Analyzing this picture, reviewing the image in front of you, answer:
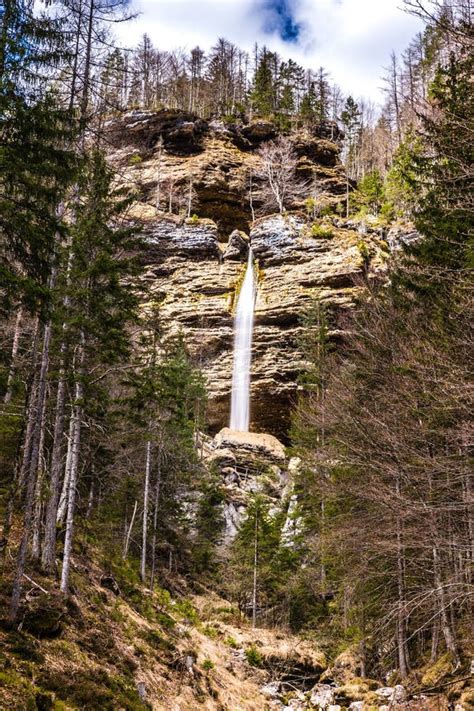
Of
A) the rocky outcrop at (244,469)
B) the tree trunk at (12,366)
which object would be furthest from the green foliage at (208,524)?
the tree trunk at (12,366)

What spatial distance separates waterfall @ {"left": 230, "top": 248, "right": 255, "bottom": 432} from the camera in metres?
38.5

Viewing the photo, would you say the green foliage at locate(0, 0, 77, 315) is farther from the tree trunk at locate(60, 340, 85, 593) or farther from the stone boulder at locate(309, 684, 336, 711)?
the stone boulder at locate(309, 684, 336, 711)

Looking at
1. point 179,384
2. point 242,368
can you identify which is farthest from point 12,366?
point 242,368

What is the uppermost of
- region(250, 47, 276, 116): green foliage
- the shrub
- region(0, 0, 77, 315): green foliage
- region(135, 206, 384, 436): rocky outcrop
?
region(250, 47, 276, 116): green foliage

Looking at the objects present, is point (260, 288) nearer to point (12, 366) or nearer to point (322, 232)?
point (322, 232)

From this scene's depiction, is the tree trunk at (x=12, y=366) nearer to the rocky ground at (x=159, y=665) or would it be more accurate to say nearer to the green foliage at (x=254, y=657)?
the rocky ground at (x=159, y=665)

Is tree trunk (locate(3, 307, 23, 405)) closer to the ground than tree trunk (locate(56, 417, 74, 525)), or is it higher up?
higher up

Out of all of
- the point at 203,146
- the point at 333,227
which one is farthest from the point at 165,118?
the point at 333,227

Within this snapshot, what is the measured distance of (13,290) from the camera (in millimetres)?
7691

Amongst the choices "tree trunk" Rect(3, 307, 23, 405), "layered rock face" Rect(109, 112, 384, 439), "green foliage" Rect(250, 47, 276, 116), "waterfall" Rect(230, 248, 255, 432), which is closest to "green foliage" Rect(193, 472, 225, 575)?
"waterfall" Rect(230, 248, 255, 432)

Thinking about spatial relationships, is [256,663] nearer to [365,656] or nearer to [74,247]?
[365,656]

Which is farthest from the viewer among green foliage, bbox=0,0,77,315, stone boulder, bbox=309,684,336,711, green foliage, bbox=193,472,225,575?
green foliage, bbox=193,472,225,575

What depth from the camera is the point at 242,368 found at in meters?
38.8

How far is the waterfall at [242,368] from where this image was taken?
3853 cm
